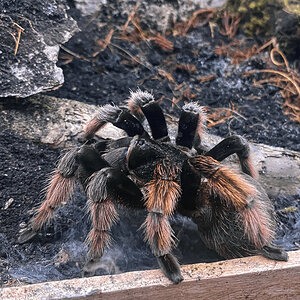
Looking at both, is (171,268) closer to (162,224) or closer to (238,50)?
(162,224)

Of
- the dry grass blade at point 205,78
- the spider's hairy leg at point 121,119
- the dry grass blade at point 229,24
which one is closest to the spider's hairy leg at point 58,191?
the spider's hairy leg at point 121,119

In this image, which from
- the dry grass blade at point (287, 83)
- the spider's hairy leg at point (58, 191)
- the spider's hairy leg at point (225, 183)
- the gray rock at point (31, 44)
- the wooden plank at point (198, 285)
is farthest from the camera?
the dry grass blade at point (287, 83)

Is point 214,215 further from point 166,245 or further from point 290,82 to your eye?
point 290,82

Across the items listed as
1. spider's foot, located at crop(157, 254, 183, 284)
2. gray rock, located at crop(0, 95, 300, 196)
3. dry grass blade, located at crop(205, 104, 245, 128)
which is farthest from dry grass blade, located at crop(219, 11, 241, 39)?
spider's foot, located at crop(157, 254, 183, 284)

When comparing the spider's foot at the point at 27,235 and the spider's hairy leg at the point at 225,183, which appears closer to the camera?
the spider's hairy leg at the point at 225,183

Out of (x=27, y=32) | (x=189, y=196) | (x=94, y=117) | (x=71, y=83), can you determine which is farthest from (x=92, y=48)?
(x=189, y=196)

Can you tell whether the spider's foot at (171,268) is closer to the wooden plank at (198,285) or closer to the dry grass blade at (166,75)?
the wooden plank at (198,285)
